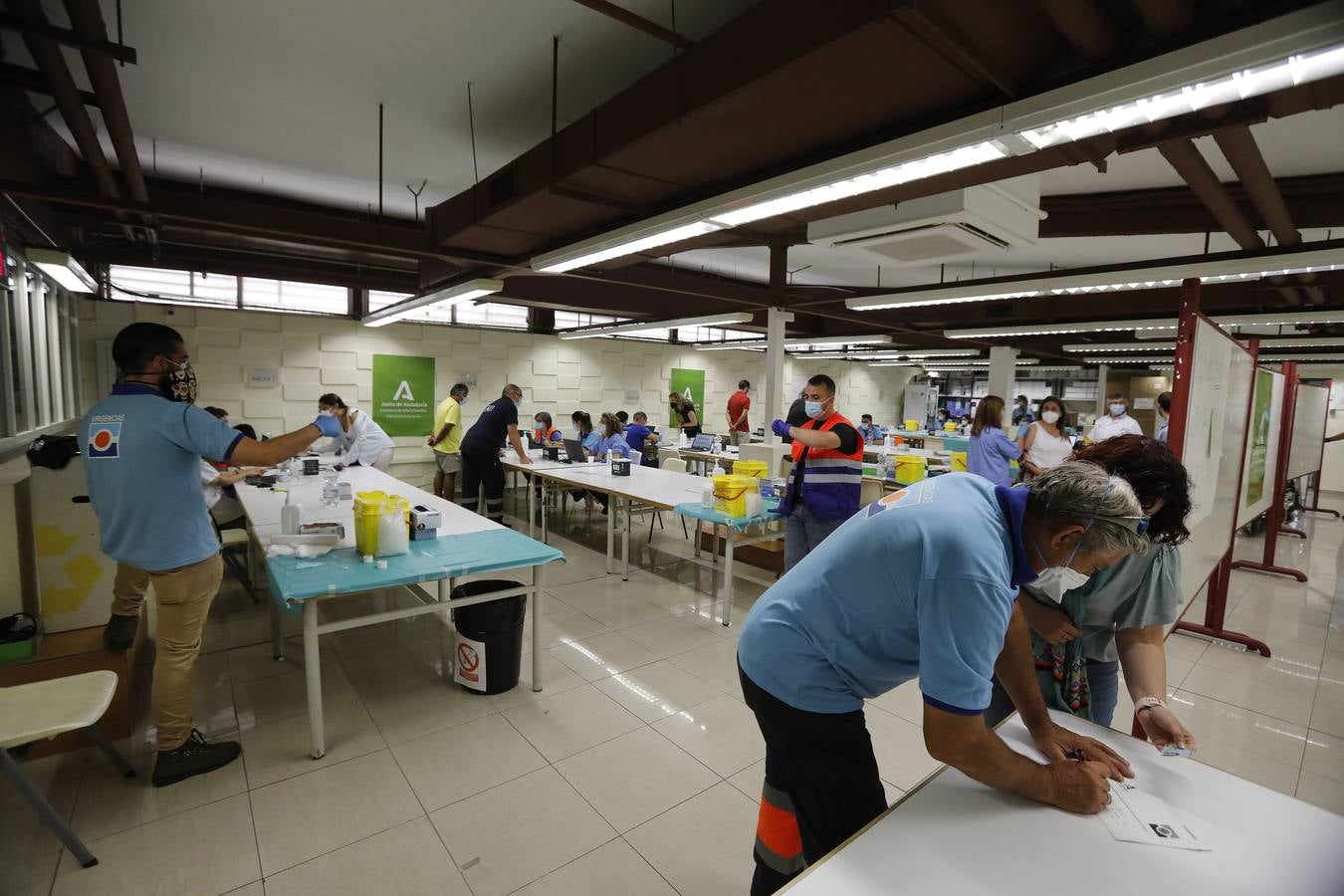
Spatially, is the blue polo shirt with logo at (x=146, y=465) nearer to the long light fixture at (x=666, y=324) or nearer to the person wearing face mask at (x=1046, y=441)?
the long light fixture at (x=666, y=324)

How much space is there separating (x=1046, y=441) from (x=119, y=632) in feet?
24.7

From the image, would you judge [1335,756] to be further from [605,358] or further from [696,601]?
[605,358]

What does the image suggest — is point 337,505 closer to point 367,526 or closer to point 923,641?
point 367,526

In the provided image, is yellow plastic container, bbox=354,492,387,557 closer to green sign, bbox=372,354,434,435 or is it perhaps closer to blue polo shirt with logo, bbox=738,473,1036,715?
blue polo shirt with logo, bbox=738,473,1036,715

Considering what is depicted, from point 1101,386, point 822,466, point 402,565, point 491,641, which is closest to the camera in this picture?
point 402,565

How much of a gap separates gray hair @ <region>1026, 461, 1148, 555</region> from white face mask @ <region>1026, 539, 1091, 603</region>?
6 centimetres

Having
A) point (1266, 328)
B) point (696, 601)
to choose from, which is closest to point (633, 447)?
point (696, 601)

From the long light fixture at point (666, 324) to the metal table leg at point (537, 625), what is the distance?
16.1ft

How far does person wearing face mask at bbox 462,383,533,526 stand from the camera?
6.41m

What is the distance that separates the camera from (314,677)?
9.06ft

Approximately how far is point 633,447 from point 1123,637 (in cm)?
689

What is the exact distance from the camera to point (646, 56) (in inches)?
121

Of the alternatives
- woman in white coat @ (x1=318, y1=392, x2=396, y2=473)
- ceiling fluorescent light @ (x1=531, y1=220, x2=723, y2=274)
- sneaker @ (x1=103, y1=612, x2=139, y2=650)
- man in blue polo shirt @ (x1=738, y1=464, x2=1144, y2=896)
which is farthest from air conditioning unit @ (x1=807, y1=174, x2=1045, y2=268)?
woman in white coat @ (x1=318, y1=392, x2=396, y2=473)

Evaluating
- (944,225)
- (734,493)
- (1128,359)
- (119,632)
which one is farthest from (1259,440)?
(1128,359)
